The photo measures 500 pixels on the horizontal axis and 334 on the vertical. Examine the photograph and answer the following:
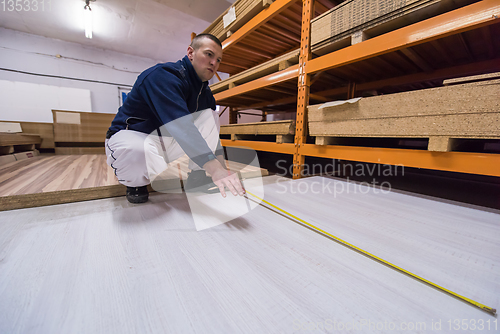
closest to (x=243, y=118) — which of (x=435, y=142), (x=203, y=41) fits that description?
(x=203, y=41)

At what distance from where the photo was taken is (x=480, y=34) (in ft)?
4.63

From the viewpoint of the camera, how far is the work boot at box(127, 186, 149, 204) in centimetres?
119

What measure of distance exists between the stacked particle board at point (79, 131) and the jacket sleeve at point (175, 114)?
3833 millimetres

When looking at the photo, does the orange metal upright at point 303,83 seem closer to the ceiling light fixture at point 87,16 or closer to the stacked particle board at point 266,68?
the stacked particle board at point 266,68

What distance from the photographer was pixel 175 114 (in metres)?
0.92

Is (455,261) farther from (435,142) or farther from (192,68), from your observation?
(192,68)

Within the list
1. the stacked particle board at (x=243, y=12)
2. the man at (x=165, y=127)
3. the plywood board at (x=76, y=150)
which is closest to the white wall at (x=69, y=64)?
the plywood board at (x=76, y=150)

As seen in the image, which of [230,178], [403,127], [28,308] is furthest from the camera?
[403,127]

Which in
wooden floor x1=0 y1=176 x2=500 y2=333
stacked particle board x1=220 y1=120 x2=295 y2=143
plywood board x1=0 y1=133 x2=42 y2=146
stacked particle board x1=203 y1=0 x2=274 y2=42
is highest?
stacked particle board x1=203 y1=0 x2=274 y2=42

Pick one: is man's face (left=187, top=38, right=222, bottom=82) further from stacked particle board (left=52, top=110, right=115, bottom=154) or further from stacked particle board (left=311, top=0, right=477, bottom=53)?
stacked particle board (left=52, top=110, right=115, bottom=154)

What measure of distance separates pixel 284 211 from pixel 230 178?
459 mm

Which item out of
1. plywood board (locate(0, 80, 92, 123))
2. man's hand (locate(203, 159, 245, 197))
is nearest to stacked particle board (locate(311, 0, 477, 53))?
man's hand (locate(203, 159, 245, 197))

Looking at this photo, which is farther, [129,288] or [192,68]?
[192,68]

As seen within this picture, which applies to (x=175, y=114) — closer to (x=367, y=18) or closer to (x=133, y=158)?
(x=133, y=158)
